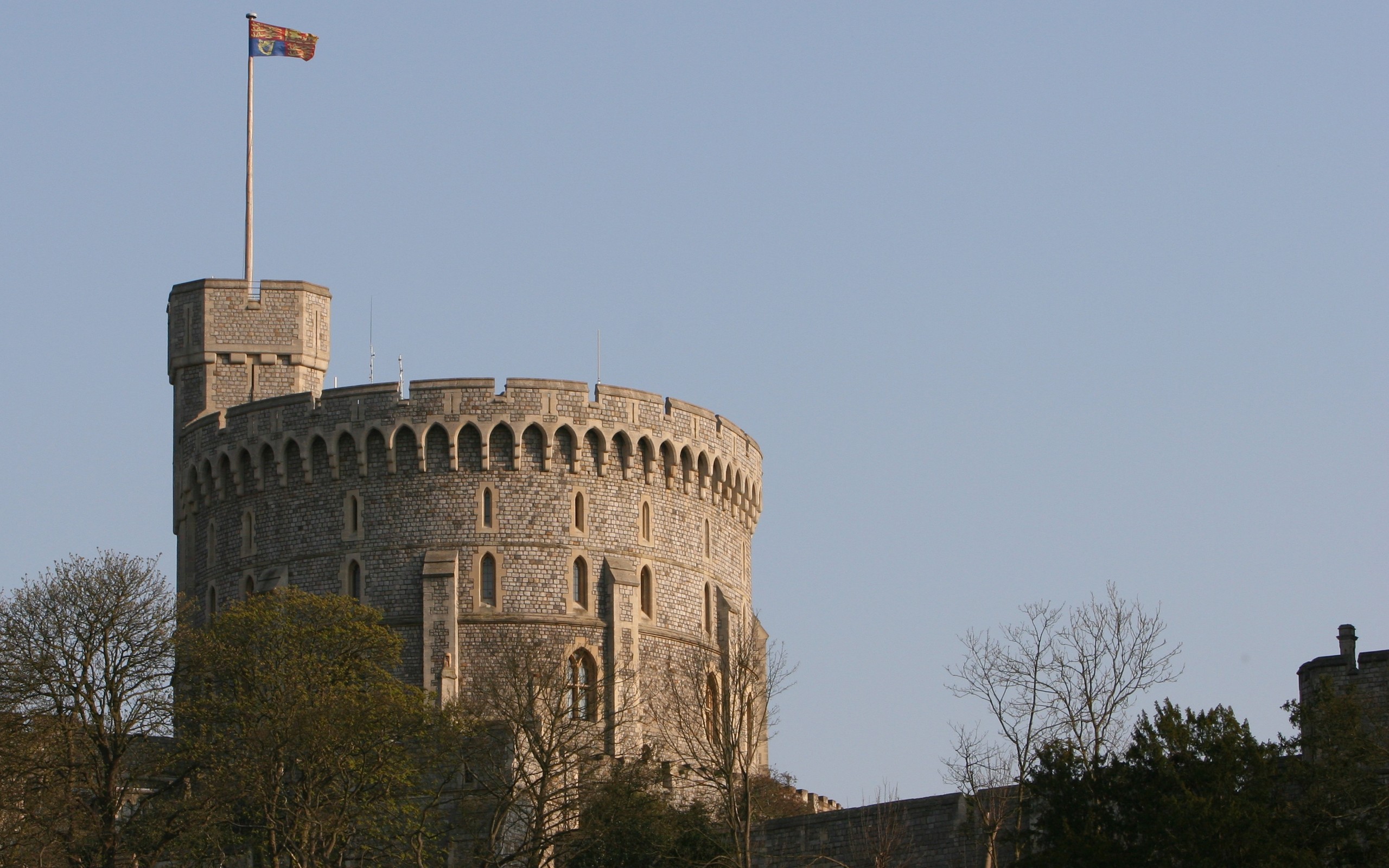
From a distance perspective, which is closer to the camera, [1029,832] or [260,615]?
[1029,832]

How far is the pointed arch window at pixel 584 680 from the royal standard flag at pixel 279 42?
21.5 meters

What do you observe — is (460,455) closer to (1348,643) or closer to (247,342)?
(247,342)

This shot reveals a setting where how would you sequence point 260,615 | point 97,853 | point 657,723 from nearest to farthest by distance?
point 97,853, point 260,615, point 657,723

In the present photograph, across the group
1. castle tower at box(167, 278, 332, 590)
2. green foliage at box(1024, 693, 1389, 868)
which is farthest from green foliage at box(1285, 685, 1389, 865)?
castle tower at box(167, 278, 332, 590)

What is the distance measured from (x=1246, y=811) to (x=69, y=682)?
24.6 m

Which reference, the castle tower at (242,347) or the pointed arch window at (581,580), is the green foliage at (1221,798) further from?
the castle tower at (242,347)

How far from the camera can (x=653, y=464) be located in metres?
74.2

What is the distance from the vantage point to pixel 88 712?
58.9m

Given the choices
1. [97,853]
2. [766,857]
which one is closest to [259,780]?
[97,853]

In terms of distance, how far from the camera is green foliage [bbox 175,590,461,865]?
57.8m

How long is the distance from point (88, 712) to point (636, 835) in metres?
11.9

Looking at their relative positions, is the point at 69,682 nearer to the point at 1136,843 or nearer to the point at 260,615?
the point at 260,615

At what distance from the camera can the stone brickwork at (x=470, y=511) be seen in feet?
234

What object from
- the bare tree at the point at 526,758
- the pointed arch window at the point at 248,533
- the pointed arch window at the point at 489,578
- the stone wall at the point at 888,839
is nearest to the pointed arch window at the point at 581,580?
the pointed arch window at the point at 489,578
